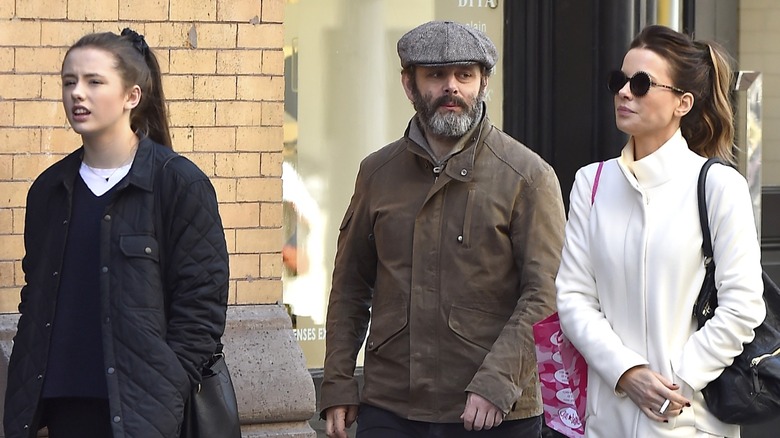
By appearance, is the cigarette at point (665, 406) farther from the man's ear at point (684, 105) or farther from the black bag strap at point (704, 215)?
the man's ear at point (684, 105)

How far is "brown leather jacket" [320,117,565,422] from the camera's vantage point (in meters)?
3.83

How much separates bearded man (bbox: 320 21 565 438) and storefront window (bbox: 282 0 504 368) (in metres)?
2.55

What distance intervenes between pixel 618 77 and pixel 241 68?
2.25 metres

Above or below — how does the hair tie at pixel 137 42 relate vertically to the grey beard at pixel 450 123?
above

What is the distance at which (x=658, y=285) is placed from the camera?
3348 mm

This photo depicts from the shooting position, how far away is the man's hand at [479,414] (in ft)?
12.1

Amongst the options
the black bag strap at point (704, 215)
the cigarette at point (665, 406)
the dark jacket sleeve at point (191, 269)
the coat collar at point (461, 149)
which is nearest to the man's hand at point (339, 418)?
the dark jacket sleeve at point (191, 269)

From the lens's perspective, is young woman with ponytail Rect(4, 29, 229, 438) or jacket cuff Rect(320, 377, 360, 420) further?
jacket cuff Rect(320, 377, 360, 420)

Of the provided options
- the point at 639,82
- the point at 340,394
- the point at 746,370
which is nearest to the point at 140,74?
the point at 340,394

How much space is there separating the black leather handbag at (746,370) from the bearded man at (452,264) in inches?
23.0

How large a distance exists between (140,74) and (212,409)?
1.06m

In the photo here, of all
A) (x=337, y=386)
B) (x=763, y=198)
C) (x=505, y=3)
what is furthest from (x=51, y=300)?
(x=763, y=198)

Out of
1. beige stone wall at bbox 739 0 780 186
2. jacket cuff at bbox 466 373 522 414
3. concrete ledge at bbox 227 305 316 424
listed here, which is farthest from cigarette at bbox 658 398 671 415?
beige stone wall at bbox 739 0 780 186

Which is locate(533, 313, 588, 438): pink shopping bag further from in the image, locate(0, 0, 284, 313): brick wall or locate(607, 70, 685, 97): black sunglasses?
locate(0, 0, 284, 313): brick wall
